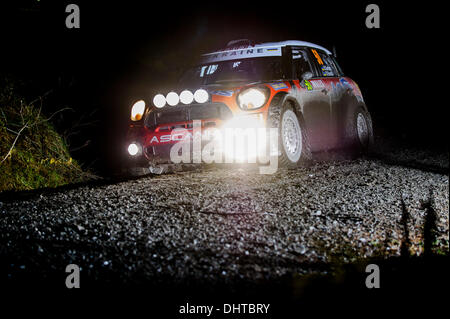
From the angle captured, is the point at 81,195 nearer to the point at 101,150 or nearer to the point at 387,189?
the point at 387,189

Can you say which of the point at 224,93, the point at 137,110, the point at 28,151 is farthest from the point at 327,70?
the point at 28,151

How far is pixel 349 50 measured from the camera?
48.8ft

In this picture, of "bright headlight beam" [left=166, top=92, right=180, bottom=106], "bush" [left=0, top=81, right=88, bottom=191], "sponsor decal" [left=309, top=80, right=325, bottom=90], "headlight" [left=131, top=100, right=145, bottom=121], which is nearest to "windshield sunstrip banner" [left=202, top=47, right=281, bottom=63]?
"sponsor decal" [left=309, top=80, right=325, bottom=90]

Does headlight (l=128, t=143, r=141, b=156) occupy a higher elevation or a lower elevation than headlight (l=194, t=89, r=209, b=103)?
lower

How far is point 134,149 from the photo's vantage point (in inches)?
174

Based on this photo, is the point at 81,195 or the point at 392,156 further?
the point at 392,156

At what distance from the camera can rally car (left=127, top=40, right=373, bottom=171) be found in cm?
408

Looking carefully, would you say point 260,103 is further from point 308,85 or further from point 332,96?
point 332,96

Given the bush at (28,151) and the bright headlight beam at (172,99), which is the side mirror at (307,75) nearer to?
the bright headlight beam at (172,99)

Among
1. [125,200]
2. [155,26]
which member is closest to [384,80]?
[155,26]

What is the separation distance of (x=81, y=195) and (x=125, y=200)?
0.55 meters

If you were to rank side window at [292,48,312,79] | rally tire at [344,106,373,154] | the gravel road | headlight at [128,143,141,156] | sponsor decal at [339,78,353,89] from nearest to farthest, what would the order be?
1. the gravel road
2. headlight at [128,143,141,156]
3. side window at [292,48,312,79]
4. rally tire at [344,106,373,154]
5. sponsor decal at [339,78,353,89]

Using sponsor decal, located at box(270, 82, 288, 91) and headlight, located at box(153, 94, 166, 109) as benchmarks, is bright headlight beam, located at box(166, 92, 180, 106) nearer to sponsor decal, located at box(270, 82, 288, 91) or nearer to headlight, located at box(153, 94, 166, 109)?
headlight, located at box(153, 94, 166, 109)

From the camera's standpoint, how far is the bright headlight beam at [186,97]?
4.18 metres
